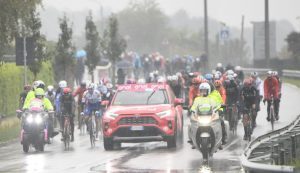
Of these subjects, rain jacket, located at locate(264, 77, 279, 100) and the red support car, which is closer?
the red support car

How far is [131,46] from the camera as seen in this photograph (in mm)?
161250

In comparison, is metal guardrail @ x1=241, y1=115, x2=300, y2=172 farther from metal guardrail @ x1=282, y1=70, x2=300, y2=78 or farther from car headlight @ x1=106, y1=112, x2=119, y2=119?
metal guardrail @ x1=282, y1=70, x2=300, y2=78

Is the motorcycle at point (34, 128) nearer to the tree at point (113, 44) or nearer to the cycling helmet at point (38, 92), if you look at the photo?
the cycling helmet at point (38, 92)

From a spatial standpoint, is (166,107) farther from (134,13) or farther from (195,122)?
(134,13)

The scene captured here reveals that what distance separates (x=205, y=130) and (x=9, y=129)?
1636cm

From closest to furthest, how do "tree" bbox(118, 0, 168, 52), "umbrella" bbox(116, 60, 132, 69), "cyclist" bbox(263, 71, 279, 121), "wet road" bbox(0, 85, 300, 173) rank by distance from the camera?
1. "wet road" bbox(0, 85, 300, 173)
2. "cyclist" bbox(263, 71, 279, 121)
3. "umbrella" bbox(116, 60, 132, 69)
4. "tree" bbox(118, 0, 168, 52)

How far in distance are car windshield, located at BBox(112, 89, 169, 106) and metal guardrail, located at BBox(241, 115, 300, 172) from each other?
387 cm

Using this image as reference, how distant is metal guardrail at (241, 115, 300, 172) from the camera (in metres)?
14.8

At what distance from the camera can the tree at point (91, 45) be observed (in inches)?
2135

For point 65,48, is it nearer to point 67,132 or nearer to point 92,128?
point 92,128

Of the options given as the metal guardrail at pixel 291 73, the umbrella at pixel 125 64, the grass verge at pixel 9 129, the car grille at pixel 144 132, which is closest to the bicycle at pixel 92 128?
the car grille at pixel 144 132

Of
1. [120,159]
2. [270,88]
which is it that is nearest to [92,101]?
[270,88]

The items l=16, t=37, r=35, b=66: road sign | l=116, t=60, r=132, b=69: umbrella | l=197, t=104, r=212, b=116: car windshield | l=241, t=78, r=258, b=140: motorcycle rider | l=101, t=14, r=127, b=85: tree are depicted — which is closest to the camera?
l=197, t=104, r=212, b=116: car windshield

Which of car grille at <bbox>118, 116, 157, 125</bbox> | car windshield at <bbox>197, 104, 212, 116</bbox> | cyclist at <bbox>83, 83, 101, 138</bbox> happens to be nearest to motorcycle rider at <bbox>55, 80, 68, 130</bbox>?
cyclist at <bbox>83, 83, 101, 138</bbox>
